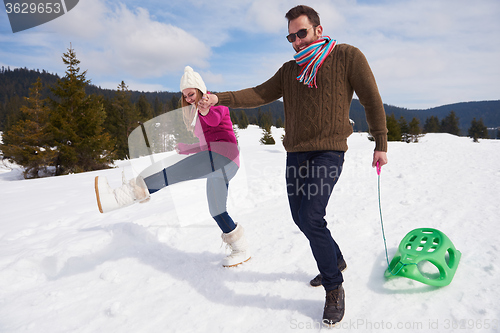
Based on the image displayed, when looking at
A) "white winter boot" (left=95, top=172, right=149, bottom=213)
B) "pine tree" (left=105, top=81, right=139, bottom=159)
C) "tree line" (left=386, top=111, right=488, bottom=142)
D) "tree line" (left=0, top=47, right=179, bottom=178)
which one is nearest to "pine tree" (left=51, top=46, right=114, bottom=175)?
"tree line" (left=0, top=47, right=179, bottom=178)

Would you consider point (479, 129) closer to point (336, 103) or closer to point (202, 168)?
point (336, 103)

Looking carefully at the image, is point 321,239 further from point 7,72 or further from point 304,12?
point 7,72

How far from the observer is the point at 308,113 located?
87.2 inches

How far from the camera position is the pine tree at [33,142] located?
67.4 ft

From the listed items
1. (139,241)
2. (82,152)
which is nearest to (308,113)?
(139,241)

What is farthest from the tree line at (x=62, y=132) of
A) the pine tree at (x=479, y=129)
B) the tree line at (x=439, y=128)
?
the pine tree at (x=479, y=129)

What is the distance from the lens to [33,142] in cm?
2111

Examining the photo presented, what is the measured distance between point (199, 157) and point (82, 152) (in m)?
23.6

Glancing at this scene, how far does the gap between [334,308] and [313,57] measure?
191cm

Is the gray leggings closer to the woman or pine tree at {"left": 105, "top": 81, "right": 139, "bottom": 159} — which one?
the woman

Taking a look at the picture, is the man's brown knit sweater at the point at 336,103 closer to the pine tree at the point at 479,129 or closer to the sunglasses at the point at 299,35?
the sunglasses at the point at 299,35

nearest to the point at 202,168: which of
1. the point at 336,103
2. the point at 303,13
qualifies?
the point at 336,103

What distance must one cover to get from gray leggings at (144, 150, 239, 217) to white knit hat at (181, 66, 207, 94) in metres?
→ 0.66

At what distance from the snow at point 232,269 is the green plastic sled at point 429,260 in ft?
0.28
